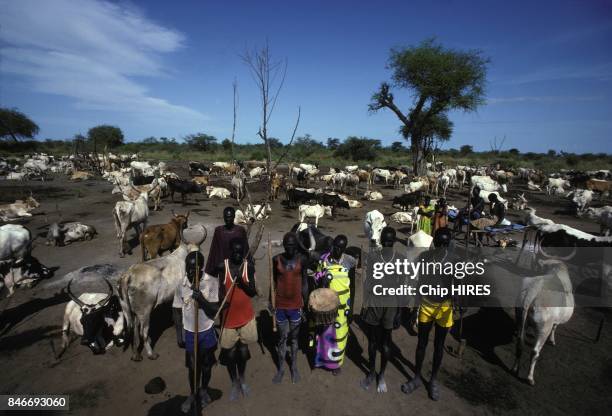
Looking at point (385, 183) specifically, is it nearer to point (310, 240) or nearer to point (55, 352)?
point (310, 240)

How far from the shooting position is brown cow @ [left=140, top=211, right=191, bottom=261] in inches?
287

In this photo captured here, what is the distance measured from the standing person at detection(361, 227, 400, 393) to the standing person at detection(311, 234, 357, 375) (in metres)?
0.32

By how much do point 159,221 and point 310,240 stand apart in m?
10.3

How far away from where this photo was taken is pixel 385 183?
31.0 m

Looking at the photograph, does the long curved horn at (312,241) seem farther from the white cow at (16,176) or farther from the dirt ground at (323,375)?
the white cow at (16,176)

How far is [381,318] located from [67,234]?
11.5m

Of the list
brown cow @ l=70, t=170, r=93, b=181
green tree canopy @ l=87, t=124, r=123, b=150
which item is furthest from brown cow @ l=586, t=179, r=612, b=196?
green tree canopy @ l=87, t=124, r=123, b=150

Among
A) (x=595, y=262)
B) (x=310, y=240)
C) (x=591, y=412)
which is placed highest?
(x=310, y=240)

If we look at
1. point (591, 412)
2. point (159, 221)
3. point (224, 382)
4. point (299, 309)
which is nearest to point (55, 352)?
point (224, 382)

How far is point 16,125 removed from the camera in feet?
178

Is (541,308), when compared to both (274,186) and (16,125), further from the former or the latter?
(16,125)

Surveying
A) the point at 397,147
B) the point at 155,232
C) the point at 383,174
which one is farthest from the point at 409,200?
the point at 397,147

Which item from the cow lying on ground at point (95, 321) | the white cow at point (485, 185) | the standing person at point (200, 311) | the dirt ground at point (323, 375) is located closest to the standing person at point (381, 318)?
the dirt ground at point (323, 375)

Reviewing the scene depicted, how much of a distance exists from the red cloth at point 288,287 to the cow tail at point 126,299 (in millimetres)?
2393
